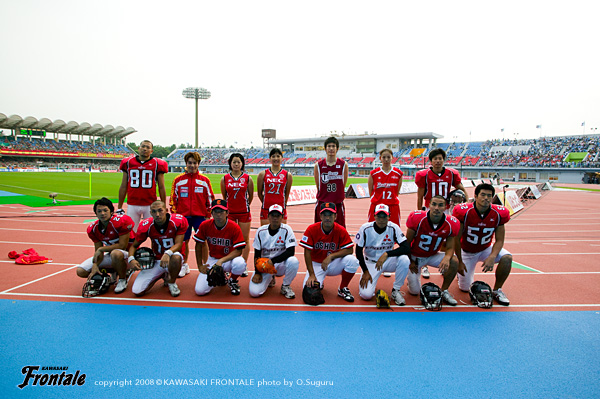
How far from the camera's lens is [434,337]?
3.61 m

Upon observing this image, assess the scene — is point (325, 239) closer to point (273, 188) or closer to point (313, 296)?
point (313, 296)

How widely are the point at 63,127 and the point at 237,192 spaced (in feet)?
284

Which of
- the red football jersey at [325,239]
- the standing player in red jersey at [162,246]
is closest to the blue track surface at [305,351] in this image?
the standing player in red jersey at [162,246]

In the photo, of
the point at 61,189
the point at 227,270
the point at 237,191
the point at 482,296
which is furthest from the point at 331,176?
the point at 61,189

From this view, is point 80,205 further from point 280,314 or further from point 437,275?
point 437,275

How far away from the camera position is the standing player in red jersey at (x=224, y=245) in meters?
4.81

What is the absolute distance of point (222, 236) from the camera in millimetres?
4941

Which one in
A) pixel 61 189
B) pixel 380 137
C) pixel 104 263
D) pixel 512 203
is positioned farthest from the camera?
pixel 380 137

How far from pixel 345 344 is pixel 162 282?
3464 millimetres

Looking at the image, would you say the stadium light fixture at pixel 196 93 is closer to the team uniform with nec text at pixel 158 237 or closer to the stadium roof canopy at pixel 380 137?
the stadium roof canopy at pixel 380 137

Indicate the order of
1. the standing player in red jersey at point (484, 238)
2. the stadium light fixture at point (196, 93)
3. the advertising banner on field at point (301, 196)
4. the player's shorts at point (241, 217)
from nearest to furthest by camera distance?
the standing player in red jersey at point (484, 238)
the player's shorts at point (241, 217)
the advertising banner on field at point (301, 196)
the stadium light fixture at point (196, 93)

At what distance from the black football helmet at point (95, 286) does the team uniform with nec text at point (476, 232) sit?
Answer: 5390mm

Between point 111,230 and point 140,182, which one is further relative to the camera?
point 140,182

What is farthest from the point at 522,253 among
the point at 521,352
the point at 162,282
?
→ the point at 162,282
